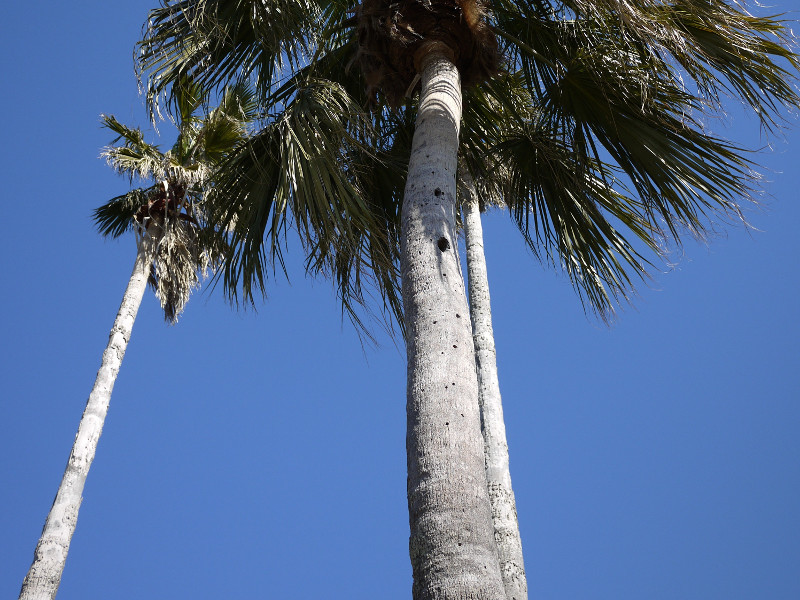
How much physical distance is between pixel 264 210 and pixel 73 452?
4.00 metres

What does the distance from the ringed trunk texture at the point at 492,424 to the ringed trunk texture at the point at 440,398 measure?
198 centimetres

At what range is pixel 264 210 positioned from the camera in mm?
5527

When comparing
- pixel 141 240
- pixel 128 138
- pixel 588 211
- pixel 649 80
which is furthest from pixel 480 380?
pixel 128 138

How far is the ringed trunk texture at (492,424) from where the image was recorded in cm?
546

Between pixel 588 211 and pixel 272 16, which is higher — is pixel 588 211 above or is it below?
below

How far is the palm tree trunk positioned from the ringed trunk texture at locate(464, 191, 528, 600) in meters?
3.97

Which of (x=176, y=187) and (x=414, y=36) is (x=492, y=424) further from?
(x=176, y=187)

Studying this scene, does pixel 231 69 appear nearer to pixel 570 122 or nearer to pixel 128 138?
pixel 570 122

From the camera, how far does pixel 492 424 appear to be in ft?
21.8

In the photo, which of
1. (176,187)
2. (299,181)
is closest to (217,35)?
(299,181)

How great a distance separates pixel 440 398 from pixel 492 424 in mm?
3440

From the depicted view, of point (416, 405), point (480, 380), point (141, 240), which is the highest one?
point (141, 240)

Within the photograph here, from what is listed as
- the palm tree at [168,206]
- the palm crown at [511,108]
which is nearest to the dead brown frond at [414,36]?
the palm crown at [511,108]

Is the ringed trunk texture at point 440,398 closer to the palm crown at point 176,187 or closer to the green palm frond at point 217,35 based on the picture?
the green palm frond at point 217,35
